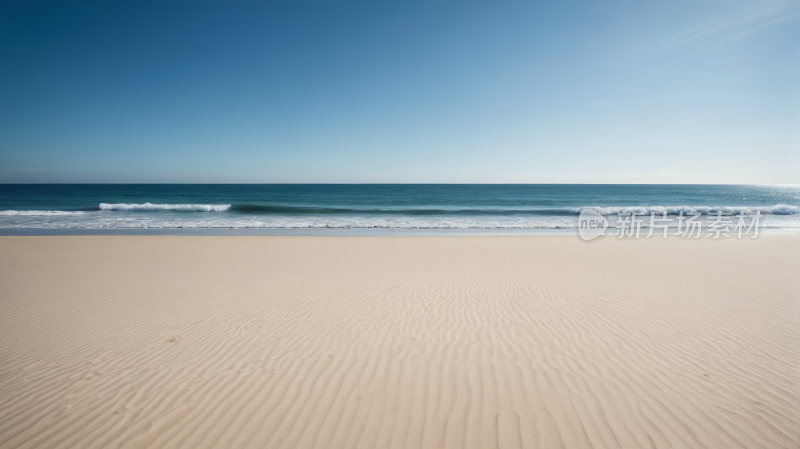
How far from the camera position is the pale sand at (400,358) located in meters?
3.30

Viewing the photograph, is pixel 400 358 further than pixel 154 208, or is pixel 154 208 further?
pixel 154 208

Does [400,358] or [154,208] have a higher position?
[154,208]

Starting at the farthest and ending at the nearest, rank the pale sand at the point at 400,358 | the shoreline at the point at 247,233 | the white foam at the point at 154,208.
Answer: the white foam at the point at 154,208, the shoreline at the point at 247,233, the pale sand at the point at 400,358

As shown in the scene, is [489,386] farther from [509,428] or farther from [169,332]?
[169,332]

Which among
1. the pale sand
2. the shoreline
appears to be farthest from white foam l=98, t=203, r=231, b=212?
the pale sand

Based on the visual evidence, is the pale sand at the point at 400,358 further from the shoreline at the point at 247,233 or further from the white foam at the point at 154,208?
the white foam at the point at 154,208

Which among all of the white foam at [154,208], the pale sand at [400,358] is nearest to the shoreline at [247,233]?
the pale sand at [400,358]

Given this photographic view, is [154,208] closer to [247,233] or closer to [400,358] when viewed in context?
[247,233]

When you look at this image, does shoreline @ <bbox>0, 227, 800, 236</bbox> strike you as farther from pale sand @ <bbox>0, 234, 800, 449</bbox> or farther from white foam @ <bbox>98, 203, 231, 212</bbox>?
white foam @ <bbox>98, 203, 231, 212</bbox>

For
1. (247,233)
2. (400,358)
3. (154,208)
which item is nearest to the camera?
(400,358)

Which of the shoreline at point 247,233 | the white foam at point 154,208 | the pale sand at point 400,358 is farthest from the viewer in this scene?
the white foam at point 154,208

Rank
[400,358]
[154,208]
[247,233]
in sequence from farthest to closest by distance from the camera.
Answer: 1. [154,208]
2. [247,233]
3. [400,358]

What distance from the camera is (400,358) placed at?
4.66 metres

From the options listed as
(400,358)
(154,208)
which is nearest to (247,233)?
(400,358)
